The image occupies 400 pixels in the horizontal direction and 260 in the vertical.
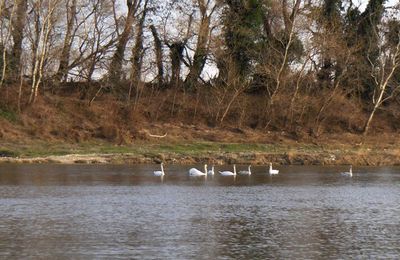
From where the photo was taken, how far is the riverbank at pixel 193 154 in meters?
55.3

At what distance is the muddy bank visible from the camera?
181 ft

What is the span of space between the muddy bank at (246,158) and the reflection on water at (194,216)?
285 inches

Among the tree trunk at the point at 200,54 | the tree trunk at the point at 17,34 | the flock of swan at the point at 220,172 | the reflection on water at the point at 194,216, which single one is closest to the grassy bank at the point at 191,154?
the flock of swan at the point at 220,172

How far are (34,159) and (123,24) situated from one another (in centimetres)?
2293

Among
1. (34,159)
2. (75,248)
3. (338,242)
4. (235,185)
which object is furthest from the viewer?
(34,159)

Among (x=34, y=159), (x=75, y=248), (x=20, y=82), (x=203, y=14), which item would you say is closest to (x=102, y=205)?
(x=75, y=248)

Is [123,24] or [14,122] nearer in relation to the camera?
[14,122]

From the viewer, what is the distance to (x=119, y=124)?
2643 inches

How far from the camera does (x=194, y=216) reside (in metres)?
28.5

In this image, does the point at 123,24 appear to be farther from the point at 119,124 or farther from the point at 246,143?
the point at 246,143

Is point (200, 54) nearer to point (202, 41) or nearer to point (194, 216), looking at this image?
point (202, 41)

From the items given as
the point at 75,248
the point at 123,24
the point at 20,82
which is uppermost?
the point at 123,24

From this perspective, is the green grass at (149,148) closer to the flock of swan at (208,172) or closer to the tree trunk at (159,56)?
the flock of swan at (208,172)

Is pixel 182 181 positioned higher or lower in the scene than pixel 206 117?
lower
